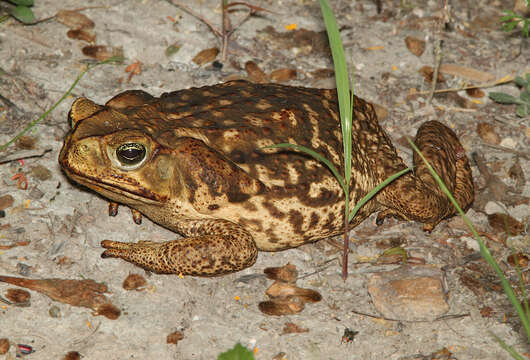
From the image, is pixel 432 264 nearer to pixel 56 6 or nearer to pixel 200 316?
pixel 200 316

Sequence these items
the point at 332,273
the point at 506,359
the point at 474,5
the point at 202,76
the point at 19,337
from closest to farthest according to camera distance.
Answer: the point at 19,337, the point at 506,359, the point at 332,273, the point at 202,76, the point at 474,5

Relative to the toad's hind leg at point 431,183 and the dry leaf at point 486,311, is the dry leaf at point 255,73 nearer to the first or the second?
the toad's hind leg at point 431,183

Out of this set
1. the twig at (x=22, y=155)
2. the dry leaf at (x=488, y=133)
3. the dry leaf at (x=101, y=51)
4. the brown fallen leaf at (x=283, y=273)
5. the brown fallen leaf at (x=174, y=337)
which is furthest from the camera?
the dry leaf at (x=101, y=51)

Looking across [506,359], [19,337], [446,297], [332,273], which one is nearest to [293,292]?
[332,273]

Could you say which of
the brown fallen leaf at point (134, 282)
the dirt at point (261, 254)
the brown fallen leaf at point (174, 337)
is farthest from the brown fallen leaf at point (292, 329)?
the brown fallen leaf at point (134, 282)

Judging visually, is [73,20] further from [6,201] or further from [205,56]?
[6,201]

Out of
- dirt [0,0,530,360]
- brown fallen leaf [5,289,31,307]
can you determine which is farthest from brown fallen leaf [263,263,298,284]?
brown fallen leaf [5,289,31,307]

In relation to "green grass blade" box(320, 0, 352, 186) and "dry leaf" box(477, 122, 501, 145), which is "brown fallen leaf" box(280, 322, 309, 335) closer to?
"green grass blade" box(320, 0, 352, 186)

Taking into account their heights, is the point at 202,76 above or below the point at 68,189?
above
